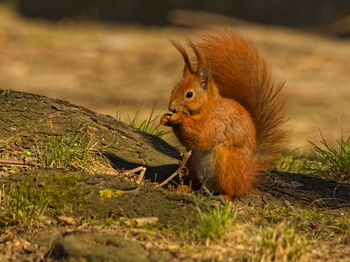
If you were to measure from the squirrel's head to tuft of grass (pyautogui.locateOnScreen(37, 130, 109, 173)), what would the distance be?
64cm

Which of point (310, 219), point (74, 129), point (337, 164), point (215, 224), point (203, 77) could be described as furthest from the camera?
point (337, 164)

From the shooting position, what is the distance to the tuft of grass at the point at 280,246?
3045 millimetres

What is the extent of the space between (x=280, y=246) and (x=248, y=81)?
160cm

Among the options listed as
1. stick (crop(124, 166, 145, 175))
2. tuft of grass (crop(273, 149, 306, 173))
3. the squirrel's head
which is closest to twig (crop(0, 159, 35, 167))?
stick (crop(124, 166, 145, 175))

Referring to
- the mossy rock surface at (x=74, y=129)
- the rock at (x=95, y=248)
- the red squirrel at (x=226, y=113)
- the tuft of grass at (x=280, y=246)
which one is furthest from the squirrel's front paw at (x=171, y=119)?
the tuft of grass at (x=280, y=246)

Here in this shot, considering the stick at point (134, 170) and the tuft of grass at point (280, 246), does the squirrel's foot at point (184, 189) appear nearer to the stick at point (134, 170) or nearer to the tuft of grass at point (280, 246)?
the stick at point (134, 170)

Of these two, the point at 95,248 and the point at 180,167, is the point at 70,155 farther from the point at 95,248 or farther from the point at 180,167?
the point at 95,248

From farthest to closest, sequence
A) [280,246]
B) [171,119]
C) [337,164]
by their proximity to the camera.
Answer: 1. [337,164]
2. [171,119]
3. [280,246]

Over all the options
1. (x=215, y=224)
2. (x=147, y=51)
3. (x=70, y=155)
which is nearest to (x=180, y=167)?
(x=70, y=155)

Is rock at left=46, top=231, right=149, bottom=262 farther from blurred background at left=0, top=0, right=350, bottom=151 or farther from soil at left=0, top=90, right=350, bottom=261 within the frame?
blurred background at left=0, top=0, right=350, bottom=151

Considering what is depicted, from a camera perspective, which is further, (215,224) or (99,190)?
(99,190)

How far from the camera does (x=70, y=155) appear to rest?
4242 millimetres

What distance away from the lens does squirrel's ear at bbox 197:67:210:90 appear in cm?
409

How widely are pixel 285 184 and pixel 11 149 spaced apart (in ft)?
5.73
